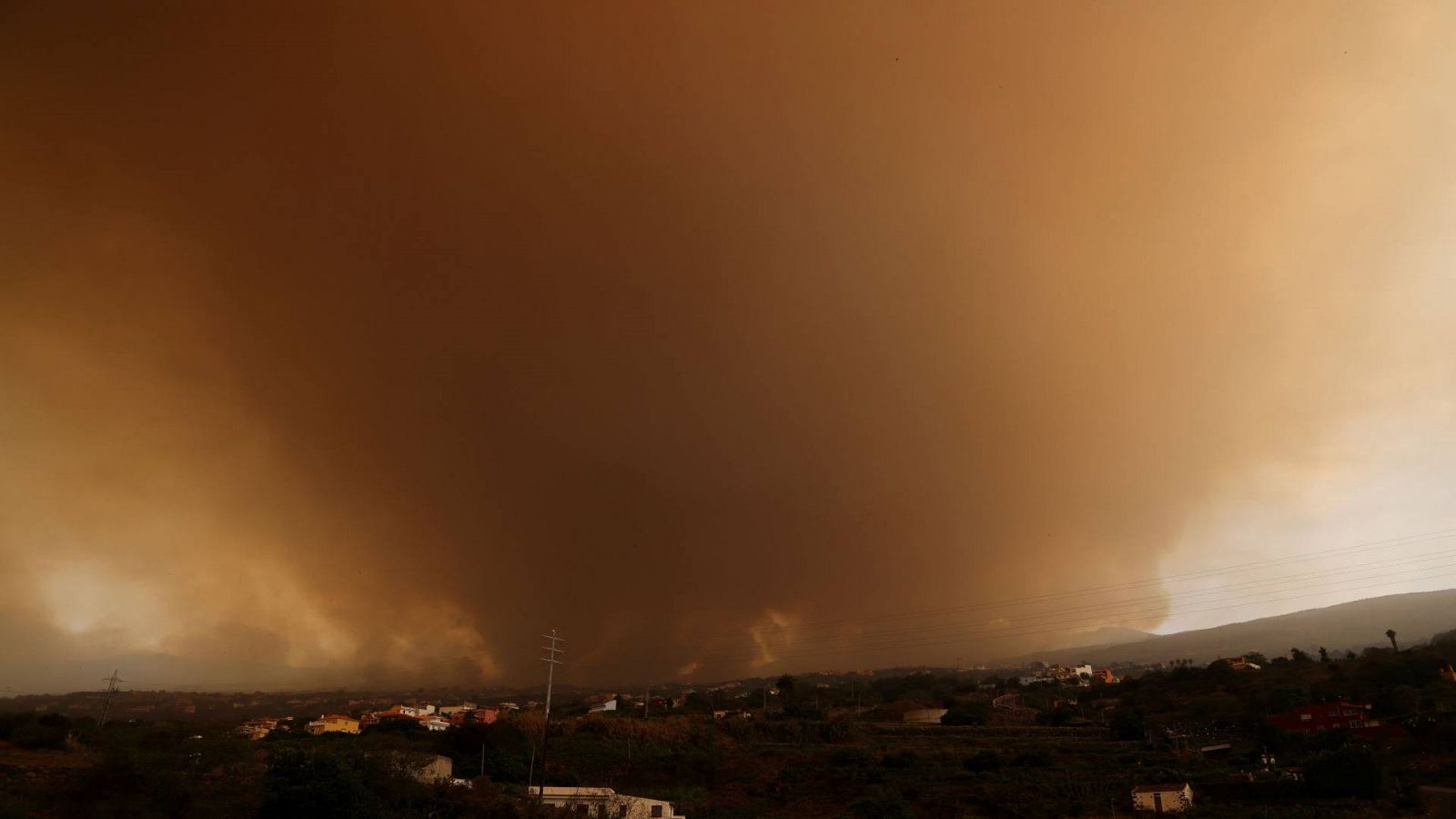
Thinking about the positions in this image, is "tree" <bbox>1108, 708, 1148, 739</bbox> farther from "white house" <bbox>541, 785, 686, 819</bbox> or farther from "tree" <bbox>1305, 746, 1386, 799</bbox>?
"white house" <bbox>541, 785, 686, 819</bbox>

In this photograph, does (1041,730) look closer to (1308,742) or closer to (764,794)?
(1308,742)

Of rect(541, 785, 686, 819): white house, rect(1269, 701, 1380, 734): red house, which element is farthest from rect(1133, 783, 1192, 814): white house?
rect(541, 785, 686, 819): white house

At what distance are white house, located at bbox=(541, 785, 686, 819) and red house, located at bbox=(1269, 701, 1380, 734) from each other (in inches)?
1162

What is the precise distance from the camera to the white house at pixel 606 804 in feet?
77.0

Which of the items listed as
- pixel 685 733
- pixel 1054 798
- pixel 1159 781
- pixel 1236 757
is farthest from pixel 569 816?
pixel 1236 757

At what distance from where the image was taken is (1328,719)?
34.7 metres

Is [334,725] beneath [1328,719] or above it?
beneath

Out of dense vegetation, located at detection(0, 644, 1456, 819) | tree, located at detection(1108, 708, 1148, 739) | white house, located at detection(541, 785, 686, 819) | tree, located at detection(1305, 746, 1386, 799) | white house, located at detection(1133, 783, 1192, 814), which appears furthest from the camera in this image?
tree, located at detection(1108, 708, 1148, 739)

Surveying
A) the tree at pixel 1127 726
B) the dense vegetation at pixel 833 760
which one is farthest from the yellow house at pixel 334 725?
the tree at pixel 1127 726

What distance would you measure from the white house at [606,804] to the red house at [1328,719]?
29515 millimetres

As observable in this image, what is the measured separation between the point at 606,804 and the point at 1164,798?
1803 centimetres

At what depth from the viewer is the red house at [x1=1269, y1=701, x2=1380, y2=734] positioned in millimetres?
33719

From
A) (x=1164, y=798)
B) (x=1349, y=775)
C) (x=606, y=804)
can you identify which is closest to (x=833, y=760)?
(x=606, y=804)

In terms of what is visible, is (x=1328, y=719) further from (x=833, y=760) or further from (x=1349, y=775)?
(x=833, y=760)
